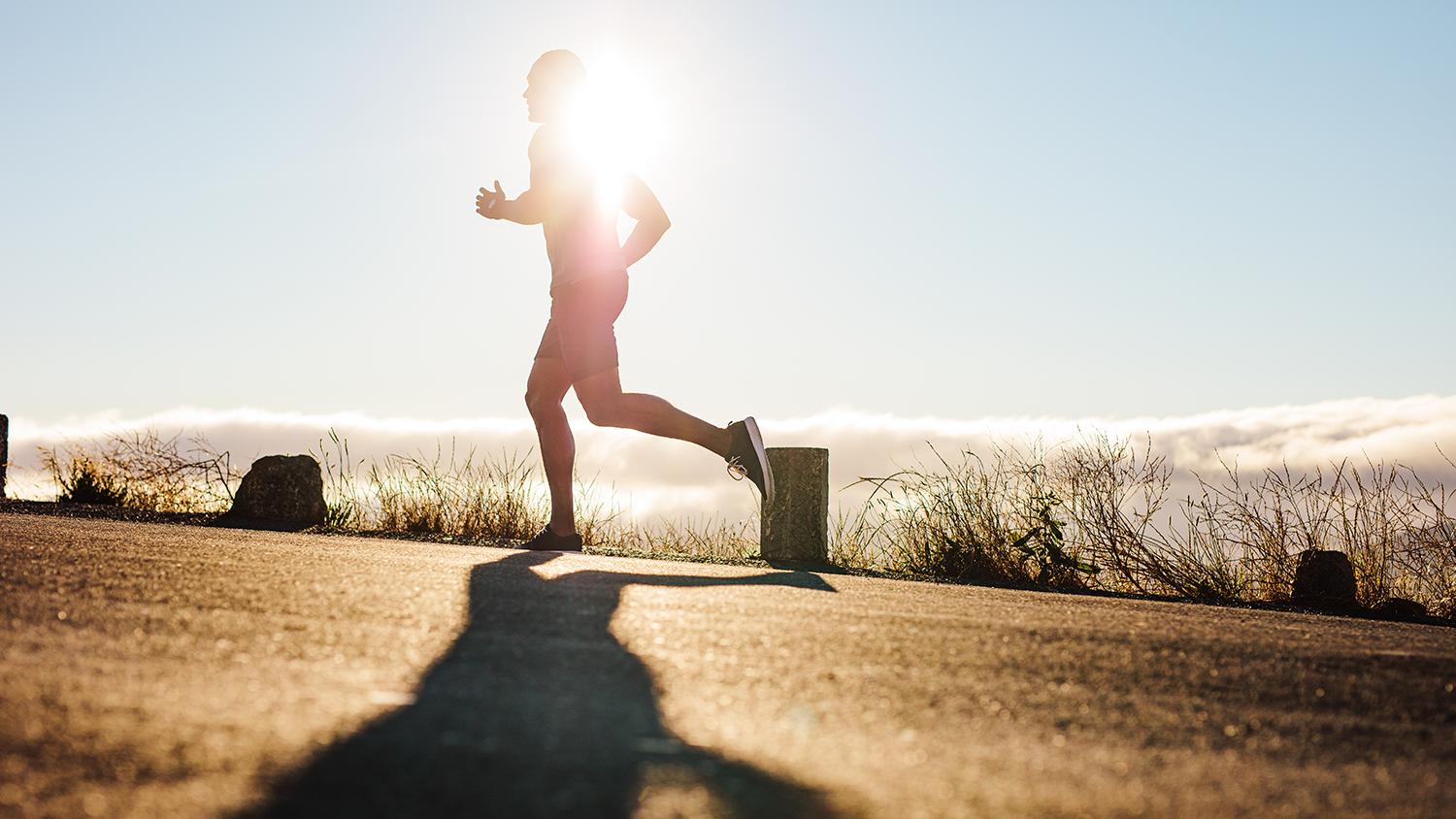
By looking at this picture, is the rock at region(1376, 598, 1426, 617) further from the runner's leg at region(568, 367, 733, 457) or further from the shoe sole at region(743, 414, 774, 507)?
the runner's leg at region(568, 367, 733, 457)

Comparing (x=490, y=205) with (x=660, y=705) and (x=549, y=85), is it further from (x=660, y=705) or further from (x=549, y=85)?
(x=660, y=705)

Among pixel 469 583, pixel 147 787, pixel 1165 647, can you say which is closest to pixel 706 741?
pixel 147 787

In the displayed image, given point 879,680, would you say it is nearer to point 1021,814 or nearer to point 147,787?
point 1021,814

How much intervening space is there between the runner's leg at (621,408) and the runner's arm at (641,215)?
26.7 inches

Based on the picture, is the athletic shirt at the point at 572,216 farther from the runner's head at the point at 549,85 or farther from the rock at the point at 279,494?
the rock at the point at 279,494

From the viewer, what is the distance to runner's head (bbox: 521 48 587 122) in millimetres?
4605

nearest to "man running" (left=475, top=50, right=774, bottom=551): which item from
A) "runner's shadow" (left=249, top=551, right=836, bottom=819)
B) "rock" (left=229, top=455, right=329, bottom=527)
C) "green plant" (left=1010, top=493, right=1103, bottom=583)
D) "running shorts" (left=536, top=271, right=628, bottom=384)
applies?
"running shorts" (left=536, top=271, right=628, bottom=384)

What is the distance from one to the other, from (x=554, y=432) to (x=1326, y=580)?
380 cm

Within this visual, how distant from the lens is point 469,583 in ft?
9.53

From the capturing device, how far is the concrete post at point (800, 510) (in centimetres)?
498

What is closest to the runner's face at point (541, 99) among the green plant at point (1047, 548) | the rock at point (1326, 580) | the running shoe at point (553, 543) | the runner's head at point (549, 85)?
the runner's head at point (549, 85)

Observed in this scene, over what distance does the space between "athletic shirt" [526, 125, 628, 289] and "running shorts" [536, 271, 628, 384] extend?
5cm

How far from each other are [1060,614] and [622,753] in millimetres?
1979

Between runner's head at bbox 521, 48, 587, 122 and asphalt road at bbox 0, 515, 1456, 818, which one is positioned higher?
runner's head at bbox 521, 48, 587, 122
